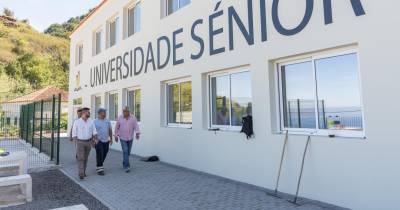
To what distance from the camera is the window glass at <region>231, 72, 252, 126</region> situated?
703 cm

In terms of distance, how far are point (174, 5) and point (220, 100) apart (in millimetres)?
4162

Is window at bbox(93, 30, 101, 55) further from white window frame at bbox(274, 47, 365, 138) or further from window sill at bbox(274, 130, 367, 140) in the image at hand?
window sill at bbox(274, 130, 367, 140)

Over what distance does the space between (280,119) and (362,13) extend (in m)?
2.54

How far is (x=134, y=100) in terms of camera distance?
12438mm

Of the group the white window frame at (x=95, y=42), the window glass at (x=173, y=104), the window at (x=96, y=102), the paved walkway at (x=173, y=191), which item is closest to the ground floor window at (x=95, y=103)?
the window at (x=96, y=102)

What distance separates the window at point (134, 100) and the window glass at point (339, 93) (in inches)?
317

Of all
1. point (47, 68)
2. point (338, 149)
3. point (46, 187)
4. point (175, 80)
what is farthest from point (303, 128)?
point (47, 68)

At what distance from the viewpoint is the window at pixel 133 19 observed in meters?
12.5

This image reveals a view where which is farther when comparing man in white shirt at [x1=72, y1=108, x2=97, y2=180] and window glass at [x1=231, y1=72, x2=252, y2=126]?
man in white shirt at [x1=72, y1=108, x2=97, y2=180]

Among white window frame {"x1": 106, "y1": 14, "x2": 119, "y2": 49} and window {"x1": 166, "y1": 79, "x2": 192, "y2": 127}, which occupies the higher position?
white window frame {"x1": 106, "y1": 14, "x2": 119, "y2": 49}

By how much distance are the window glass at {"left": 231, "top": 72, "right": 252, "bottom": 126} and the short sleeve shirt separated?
3.69 metres

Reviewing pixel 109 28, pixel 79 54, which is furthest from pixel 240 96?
pixel 79 54

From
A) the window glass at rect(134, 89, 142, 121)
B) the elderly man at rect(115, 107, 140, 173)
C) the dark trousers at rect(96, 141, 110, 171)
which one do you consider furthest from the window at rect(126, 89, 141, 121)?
the dark trousers at rect(96, 141, 110, 171)

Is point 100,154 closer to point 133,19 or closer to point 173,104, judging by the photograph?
point 173,104
